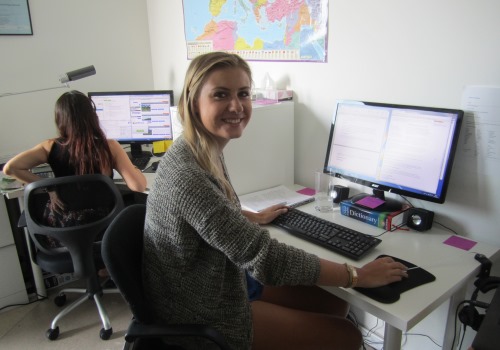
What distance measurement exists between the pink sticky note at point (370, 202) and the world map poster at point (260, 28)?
2.20 ft

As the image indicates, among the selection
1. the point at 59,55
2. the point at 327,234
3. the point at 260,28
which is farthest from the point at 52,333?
the point at 260,28

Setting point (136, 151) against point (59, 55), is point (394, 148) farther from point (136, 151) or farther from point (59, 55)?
point (59, 55)

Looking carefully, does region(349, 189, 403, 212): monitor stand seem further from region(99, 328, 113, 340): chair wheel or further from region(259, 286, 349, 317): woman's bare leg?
region(99, 328, 113, 340): chair wheel

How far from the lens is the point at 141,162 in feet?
8.25

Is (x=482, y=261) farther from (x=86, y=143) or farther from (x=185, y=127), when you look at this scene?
(x=86, y=143)

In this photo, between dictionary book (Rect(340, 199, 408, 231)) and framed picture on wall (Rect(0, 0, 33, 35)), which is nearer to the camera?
dictionary book (Rect(340, 199, 408, 231))

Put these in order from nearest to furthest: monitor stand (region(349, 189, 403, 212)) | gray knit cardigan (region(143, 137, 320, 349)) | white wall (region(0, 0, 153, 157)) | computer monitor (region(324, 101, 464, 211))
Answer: gray knit cardigan (region(143, 137, 320, 349))
computer monitor (region(324, 101, 464, 211))
monitor stand (region(349, 189, 403, 212))
white wall (region(0, 0, 153, 157))

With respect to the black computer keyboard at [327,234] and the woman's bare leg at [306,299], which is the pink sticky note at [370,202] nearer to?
the black computer keyboard at [327,234]

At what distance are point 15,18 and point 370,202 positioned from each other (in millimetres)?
2458

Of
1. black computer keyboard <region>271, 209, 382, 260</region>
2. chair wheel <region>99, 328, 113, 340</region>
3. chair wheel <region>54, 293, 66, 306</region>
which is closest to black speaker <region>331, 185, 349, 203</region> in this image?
black computer keyboard <region>271, 209, 382, 260</region>

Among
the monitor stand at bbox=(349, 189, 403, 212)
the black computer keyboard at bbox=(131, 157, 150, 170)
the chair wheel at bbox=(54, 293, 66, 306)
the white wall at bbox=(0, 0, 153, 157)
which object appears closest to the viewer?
Result: the monitor stand at bbox=(349, 189, 403, 212)

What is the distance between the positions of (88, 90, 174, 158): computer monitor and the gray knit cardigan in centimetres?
158

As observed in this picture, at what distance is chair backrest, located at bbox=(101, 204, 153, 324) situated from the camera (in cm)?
101

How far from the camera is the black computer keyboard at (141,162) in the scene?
8.04 feet
